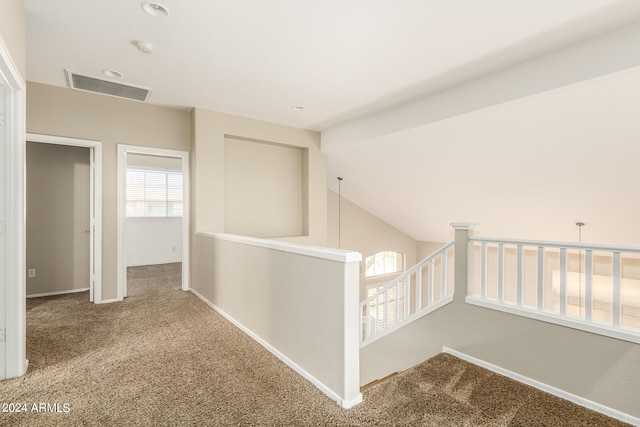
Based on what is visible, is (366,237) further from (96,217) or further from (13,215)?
(13,215)

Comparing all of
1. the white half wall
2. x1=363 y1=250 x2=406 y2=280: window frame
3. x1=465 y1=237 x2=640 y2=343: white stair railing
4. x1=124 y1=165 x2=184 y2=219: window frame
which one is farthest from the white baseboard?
x1=363 y1=250 x2=406 y2=280: window frame

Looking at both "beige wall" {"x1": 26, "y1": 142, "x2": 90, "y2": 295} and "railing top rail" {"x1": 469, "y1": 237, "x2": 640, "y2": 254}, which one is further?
"beige wall" {"x1": 26, "y1": 142, "x2": 90, "y2": 295}

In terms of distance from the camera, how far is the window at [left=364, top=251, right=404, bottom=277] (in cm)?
799

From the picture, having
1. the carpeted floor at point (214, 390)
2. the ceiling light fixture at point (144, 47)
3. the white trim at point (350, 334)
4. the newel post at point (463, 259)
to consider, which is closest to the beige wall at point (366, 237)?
the newel post at point (463, 259)

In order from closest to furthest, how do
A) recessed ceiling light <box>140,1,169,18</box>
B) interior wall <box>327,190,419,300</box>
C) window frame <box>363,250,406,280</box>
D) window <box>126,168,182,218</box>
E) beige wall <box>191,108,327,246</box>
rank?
recessed ceiling light <box>140,1,169,18</box>, beige wall <box>191,108,327,246</box>, window <box>126,168,182,218</box>, interior wall <box>327,190,419,300</box>, window frame <box>363,250,406,280</box>

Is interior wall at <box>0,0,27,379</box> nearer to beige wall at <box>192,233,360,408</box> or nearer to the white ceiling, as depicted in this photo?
the white ceiling

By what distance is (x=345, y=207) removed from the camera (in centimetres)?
751

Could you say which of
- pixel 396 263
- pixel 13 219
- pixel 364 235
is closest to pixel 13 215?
pixel 13 219

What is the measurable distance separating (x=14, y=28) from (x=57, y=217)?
3036 mm

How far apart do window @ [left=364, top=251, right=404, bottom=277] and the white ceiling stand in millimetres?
3375

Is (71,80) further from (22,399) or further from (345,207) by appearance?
(345,207)

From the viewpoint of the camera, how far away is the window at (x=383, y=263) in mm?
7992

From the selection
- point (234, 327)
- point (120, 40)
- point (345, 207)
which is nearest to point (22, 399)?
point (234, 327)

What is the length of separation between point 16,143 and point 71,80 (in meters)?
1.89
